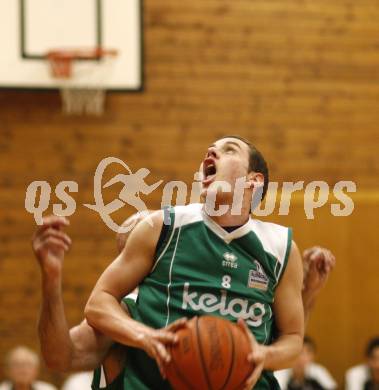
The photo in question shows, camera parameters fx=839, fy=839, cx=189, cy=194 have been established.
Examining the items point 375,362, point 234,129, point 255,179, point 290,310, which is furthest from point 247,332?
point 234,129

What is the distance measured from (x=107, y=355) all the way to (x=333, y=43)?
24.9 ft

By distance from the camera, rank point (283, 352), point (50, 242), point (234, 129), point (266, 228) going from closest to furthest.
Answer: point (50, 242) < point (283, 352) < point (266, 228) < point (234, 129)

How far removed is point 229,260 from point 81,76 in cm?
622

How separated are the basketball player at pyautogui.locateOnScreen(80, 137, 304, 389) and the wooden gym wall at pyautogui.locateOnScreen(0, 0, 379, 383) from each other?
5964 millimetres

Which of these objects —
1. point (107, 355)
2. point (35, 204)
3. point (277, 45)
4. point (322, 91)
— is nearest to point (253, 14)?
point (277, 45)

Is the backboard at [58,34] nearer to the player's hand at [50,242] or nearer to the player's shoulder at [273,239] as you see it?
the player's shoulder at [273,239]

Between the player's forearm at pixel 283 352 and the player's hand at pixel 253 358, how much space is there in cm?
16

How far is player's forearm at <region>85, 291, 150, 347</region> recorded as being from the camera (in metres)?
3.40

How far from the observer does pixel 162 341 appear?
3.25 metres

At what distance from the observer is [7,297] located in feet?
31.5

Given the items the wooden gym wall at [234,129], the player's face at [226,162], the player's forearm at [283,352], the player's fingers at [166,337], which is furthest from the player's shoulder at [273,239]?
→ the wooden gym wall at [234,129]

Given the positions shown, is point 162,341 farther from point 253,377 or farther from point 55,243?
point 55,243

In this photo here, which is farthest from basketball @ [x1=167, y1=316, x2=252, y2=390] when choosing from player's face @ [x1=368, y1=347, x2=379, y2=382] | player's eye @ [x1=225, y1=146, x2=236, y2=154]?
player's face @ [x1=368, y1=347, x2=379, y2=382]

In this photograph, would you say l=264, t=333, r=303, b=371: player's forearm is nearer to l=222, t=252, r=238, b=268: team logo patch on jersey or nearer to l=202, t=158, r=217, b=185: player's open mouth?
l=222, t=252, r=238, b=268: team logo patch on jersey
